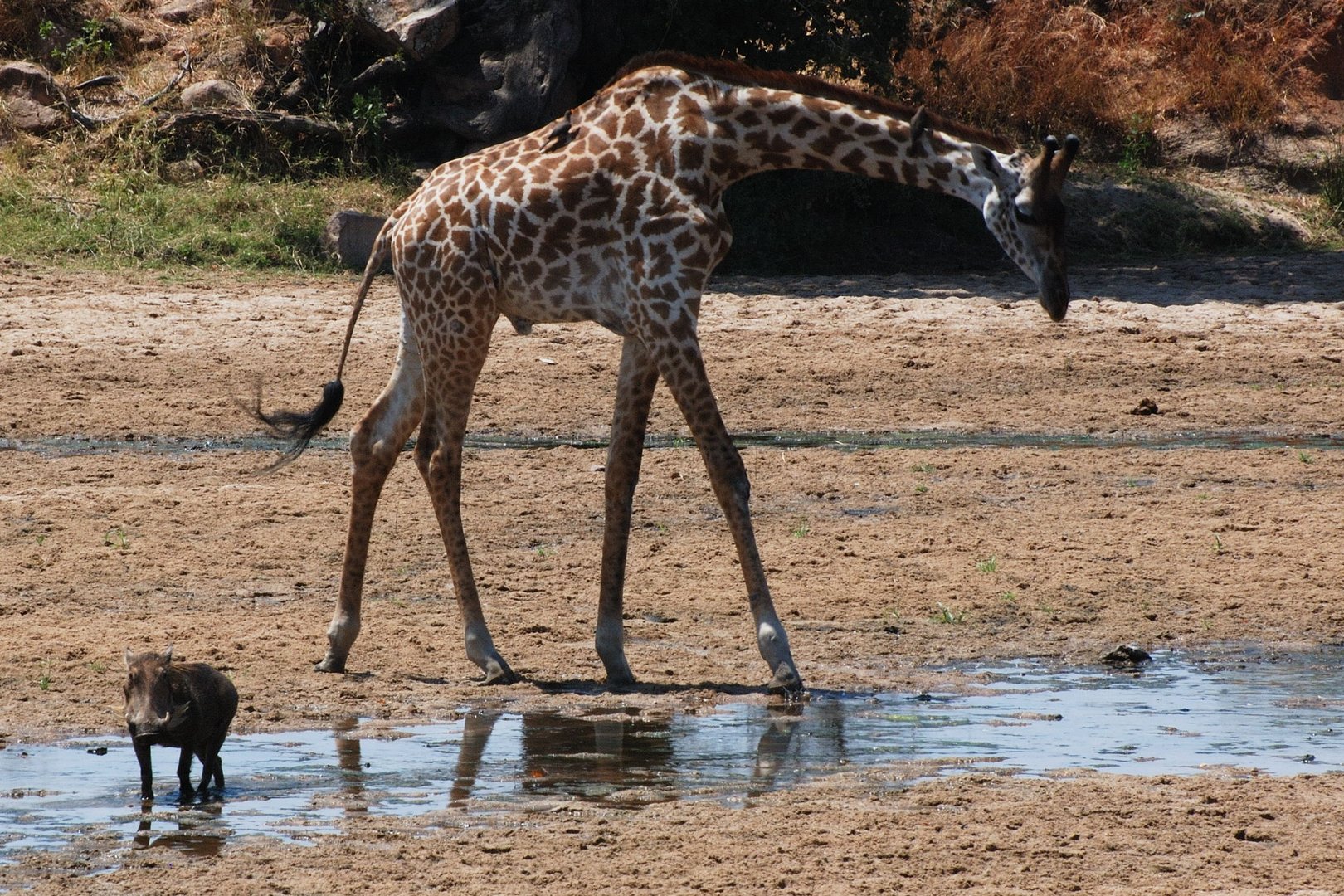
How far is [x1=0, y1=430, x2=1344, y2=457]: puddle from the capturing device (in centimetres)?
1076

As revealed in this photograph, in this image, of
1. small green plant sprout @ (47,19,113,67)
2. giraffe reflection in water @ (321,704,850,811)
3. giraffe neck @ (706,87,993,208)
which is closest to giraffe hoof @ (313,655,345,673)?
giraffe reflection in water @ (321,704,850,811)

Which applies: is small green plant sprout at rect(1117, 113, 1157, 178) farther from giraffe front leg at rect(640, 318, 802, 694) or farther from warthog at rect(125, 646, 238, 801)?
warthog at rect(125, 646, 238, 801)

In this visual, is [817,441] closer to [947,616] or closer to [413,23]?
[947,616]

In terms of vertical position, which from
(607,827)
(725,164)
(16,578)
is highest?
(725,164)

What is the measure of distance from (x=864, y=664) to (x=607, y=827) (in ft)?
7.33

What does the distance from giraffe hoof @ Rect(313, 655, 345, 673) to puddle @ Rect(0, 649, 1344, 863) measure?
26.7 inches

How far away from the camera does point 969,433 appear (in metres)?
11.4

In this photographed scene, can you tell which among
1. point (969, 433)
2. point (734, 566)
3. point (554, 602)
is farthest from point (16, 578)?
point (969, 433)

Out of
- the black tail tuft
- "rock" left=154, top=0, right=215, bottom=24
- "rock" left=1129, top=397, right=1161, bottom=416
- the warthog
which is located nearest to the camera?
the warthog

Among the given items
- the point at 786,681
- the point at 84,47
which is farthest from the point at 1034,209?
the point at 84,47

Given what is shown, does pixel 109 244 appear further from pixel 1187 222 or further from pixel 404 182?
pixel 1187 222

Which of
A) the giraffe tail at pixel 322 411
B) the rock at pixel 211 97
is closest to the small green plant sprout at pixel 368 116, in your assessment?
the rock at pixel 211 97

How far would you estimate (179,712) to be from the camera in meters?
5.16

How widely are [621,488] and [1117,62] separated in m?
14.0
